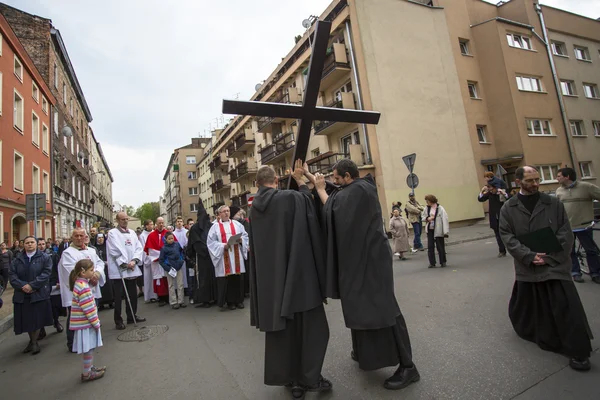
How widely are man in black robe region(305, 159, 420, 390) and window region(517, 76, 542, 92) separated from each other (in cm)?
2588

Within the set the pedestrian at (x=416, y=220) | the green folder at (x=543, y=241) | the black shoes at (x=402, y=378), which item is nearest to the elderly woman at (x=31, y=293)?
the black shoes at (x=402, y=378)

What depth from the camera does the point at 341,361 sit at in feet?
12.3

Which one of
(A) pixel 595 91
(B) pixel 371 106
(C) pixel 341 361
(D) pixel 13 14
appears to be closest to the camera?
(C) pixel 341 361

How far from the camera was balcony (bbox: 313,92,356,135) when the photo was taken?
2034 centimetres

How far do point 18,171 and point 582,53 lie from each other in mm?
40487

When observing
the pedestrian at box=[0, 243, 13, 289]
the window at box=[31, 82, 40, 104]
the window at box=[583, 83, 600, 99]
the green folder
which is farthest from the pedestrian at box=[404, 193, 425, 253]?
the window at box=[583, 83, 600, 99]

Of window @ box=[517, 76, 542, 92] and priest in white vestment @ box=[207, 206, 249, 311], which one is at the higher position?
window @ box=[517, 76, 542, 92]

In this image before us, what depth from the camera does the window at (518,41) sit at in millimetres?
23986

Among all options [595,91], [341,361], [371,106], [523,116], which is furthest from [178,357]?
[595,91]

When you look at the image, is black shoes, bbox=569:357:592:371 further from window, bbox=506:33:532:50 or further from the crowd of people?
window, bbox=506:33:532:50

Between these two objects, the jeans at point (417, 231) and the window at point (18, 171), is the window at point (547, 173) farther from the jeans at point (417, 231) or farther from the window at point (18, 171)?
the window at point (18, 171)

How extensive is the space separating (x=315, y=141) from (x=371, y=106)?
6490 mm

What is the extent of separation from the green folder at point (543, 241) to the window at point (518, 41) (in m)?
25.9

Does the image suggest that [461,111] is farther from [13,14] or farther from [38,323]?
[13,14]
